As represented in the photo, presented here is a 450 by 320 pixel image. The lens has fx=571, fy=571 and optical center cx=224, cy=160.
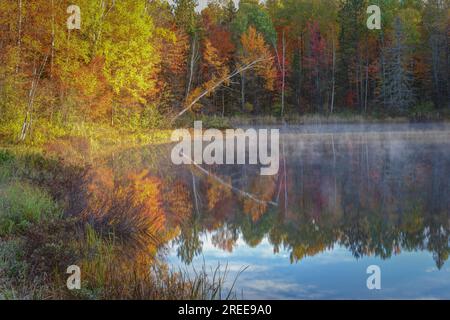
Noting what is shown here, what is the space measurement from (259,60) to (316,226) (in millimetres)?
22752

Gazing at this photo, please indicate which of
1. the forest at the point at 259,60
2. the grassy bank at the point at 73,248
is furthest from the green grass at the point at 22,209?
the forest at the point at 259,60

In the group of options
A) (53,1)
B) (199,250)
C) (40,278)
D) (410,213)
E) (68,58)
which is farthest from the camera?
(68,58)

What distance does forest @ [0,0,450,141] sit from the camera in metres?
26.0

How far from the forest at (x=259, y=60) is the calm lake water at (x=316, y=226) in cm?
832

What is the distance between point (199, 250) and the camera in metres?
8.66

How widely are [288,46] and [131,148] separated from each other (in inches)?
1425

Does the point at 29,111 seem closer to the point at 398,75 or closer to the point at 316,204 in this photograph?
the point at 316,204

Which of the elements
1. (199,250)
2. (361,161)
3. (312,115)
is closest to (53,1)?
(361,161)

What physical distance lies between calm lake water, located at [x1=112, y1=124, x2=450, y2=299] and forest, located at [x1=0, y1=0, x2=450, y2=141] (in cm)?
832

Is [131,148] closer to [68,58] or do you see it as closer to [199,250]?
[68,58]

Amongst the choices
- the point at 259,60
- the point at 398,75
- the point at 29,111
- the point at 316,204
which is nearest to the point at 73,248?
the point at 316,204

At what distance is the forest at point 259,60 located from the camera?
85.4 feet

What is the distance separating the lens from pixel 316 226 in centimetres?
1027

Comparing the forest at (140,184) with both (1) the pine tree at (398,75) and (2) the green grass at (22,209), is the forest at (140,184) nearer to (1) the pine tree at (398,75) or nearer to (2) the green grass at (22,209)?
(2) the green grass at (22,209)
